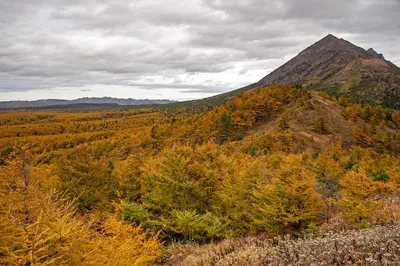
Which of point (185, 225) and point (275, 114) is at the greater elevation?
point (275, 114)

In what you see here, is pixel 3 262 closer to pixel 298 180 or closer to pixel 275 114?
pixel 298 180

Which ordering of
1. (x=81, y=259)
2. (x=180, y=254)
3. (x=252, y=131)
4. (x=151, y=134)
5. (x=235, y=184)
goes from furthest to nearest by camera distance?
(x=151, y=134) < (x=252, y=131) < (x=235, y=184) < (x=180, y=254) < (x=81, y=259)

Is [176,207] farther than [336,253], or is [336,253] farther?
[176,207]

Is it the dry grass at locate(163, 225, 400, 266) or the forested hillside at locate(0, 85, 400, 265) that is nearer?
the forested hillside at locate(0, 85, 400, 265)

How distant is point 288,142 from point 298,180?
47871 mm

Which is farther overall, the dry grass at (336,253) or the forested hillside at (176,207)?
the dry grass at (336,253)

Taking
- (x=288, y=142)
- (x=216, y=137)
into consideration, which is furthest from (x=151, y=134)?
(x=288, y=142)

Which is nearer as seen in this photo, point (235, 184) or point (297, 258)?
point (297, 258)

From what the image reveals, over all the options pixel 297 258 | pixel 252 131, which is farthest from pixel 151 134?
pixel 297 258

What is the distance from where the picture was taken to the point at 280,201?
14195 mm

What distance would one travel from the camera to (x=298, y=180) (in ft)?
46.8

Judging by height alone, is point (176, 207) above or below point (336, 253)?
below

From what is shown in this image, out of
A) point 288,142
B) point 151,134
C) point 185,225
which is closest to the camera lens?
point 185,225

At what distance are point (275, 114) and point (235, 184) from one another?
66.2m
